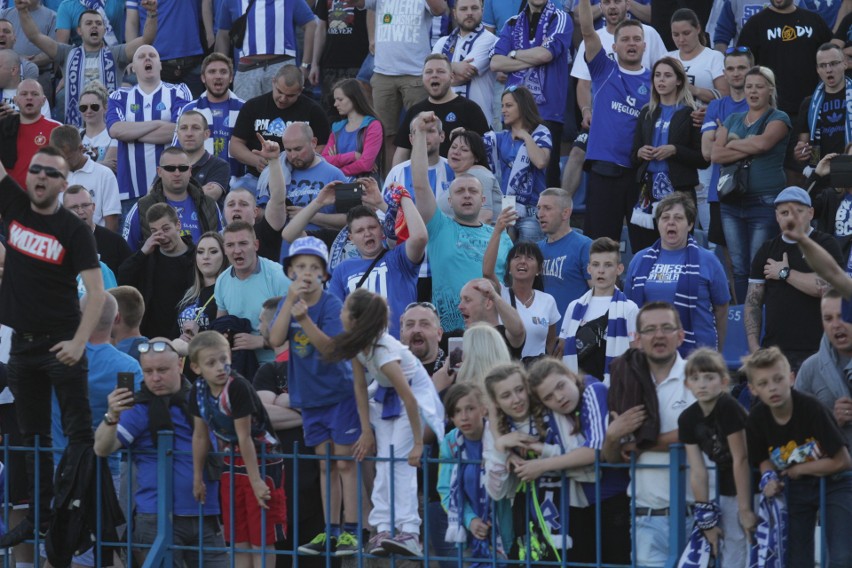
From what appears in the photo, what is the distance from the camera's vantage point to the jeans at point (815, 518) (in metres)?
6.91

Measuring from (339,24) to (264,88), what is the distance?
103 cm

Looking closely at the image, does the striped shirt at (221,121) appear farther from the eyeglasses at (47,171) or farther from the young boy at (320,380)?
the young boy at (320,380)

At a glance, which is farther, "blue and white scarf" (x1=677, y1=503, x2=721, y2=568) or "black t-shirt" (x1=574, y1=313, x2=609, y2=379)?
"black t-shirt" (x1=574, y1=313, x2=609, y2=379)

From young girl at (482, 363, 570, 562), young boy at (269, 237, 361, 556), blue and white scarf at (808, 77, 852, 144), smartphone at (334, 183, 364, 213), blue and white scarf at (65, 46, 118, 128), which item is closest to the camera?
young girl at (482, 363, 570, 562)

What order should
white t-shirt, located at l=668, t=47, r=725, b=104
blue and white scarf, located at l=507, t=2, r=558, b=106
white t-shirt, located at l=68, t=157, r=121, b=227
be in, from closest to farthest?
1. white t-shirt, located at l=68, t=157, r=121, b=227
2. white t-shirt, located at l=668, t=47, r=725, b=104
3. blue and white scarf, located at l=507, t=2, r=558, b=106

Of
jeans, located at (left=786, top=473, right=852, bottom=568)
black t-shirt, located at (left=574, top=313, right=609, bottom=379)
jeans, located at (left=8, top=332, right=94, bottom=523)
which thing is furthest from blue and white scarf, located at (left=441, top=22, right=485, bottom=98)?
jeans, located at (left=786, top=473, right=852, bottom=568)

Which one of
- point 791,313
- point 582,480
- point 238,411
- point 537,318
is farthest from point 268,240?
point 582,480

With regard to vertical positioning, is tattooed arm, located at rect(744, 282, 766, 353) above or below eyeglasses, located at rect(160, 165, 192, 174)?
below

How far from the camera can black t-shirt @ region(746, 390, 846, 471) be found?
6.92m

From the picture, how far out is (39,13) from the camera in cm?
1662

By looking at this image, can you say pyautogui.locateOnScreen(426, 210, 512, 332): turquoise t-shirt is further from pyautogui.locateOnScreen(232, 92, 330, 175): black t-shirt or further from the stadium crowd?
pyautogui.locateOnScreen(232, 92, 330, 175): black t-shirt

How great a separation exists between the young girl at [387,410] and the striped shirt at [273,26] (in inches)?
285

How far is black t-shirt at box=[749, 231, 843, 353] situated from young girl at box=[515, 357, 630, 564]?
2.84 meters

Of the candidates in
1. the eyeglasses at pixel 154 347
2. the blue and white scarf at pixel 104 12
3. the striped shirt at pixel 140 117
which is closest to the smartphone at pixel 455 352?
the eyeglasses at pixel 154 347
